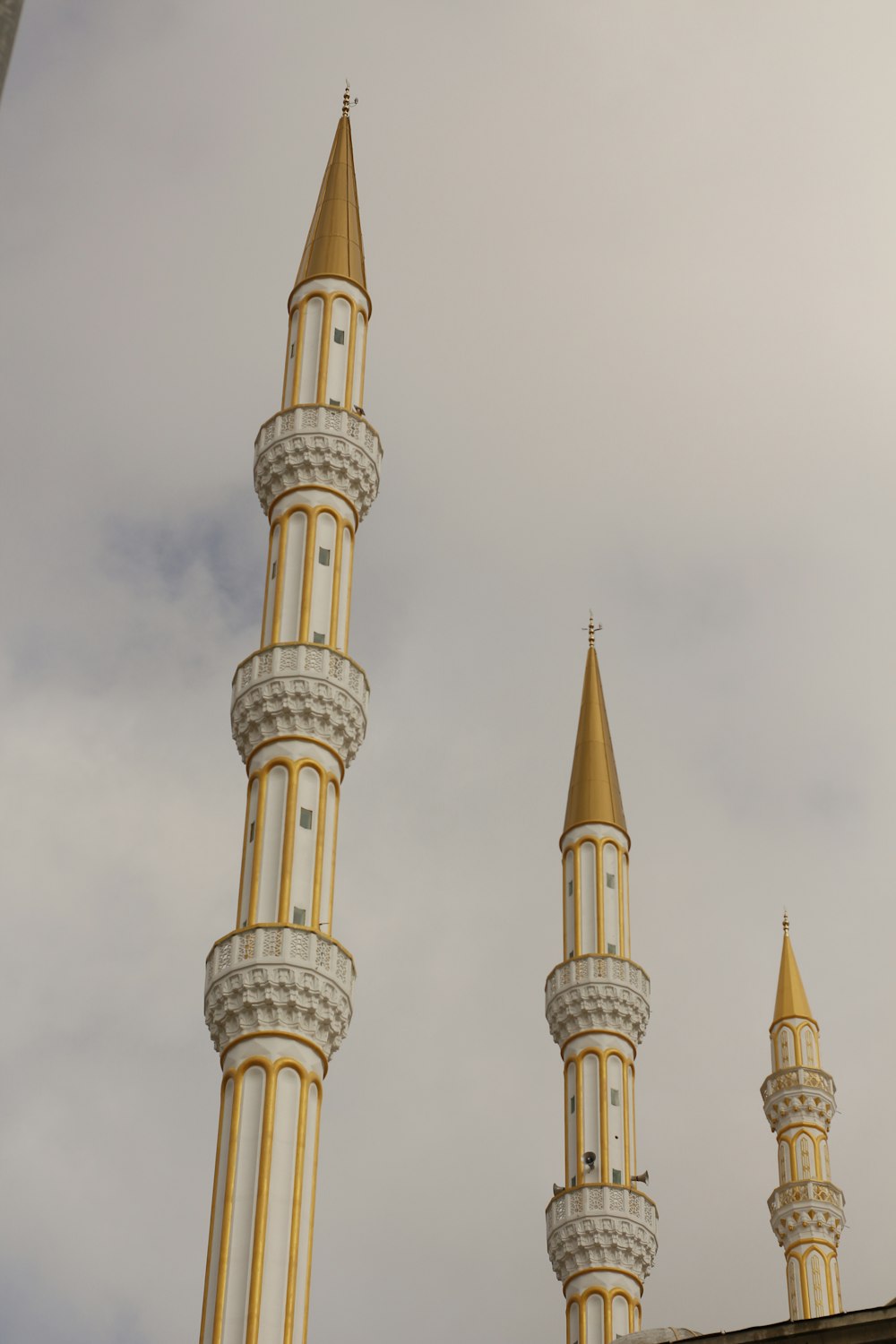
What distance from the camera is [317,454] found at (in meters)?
28.1

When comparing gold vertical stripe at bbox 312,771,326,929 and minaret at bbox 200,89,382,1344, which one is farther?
gold vertical stripe at bbox 312,771,326,929

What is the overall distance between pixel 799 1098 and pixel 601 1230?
13055 mm

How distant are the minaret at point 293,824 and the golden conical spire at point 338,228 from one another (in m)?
0.05

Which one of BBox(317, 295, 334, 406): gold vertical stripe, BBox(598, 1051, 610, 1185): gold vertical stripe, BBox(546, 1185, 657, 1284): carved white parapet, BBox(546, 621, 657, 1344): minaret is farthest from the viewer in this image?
BBox(598, 1051, 610, 1185): gold vertical stripe

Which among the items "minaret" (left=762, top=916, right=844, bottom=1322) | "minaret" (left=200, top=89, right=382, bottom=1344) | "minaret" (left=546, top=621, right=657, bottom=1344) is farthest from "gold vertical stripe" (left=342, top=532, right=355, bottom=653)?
"minaret" (left=762, top=916, right=844, bottom=1322)

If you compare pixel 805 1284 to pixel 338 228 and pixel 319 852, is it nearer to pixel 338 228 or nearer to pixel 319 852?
pixel 319 852

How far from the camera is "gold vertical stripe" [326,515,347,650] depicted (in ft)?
88.1

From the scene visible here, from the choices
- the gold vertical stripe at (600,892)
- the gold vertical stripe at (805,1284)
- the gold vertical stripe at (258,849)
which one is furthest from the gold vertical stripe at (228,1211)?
the gold vertical stripe at (805,1284)

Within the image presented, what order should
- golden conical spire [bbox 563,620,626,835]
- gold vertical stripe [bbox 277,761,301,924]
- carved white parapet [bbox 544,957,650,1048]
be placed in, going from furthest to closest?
golden conical spire [bbox 563,620,626,835] < carved white parapet [bbox 544,957,650,1048] < gold vertical stripe [bbox 277,761,301,924]

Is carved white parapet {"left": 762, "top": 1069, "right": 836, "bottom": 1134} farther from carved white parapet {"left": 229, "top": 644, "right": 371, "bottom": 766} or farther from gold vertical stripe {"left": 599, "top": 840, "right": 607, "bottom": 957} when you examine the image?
carved white parapet {"left": 229, "top": 644, "right": 371, "bottom": 766}

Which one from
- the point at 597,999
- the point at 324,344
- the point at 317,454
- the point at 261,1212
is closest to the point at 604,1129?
the point at 597,999

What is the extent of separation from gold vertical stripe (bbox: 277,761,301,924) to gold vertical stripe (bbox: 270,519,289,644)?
213 cm

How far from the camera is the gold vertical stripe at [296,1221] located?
849 inches

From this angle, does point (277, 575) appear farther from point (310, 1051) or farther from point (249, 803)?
point (310, 1051)
